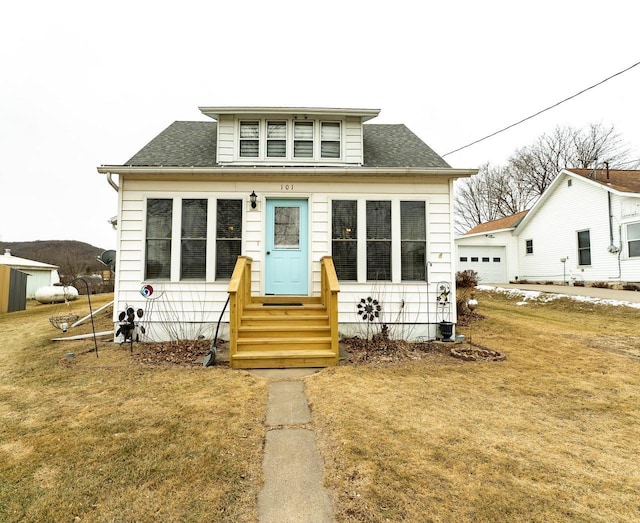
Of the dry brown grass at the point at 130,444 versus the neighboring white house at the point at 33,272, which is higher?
the neighboring white house at the point at 33,272

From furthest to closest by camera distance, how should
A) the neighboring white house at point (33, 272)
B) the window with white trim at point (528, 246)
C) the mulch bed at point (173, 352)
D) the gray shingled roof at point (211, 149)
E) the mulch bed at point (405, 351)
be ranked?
1. the neighboring white house at point (33, 272)
2. the window with white trim at point (528, 246)
3. the gray shingled roof at point (211, 149)
4. the mulch bed at point (405, 351)
5. the mulch bed at point (173, 352)

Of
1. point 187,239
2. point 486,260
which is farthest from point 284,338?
point 486,260

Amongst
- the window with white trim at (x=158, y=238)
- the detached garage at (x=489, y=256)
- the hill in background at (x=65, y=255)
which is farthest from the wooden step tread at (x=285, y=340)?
the hill in background at (x=65, y=255)

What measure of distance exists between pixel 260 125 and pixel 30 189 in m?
33.3

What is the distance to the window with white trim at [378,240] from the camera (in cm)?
627

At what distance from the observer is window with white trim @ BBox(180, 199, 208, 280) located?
6164 mm

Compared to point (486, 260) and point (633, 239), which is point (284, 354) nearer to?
point (633, 239)

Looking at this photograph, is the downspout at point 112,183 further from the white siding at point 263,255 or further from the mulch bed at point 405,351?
the mulch bed at point 405,351

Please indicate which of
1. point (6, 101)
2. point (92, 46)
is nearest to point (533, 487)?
point (92, 46)

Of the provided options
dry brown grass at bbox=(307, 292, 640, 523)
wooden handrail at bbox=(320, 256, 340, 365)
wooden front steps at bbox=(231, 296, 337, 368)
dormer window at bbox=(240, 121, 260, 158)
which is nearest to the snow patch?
dry brown grass at bbox=(307, 292, 640, 523)

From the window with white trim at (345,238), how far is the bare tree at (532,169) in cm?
2206

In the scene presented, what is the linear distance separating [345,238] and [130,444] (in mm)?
4750

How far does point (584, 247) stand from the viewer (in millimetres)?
13734

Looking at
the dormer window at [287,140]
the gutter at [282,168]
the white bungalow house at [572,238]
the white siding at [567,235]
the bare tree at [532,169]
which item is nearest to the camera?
the gutter at [282,168]
